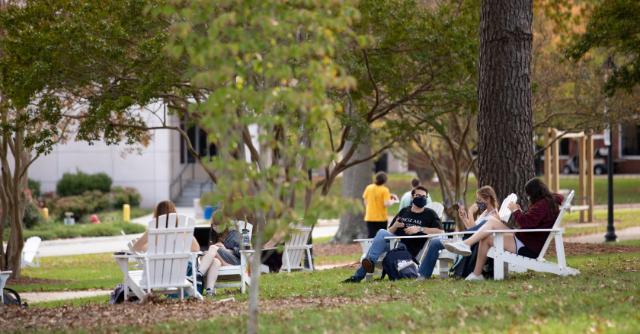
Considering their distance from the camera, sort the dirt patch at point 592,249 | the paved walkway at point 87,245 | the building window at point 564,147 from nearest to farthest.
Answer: the dirt patch at point 592,249, the paved walkway at point 87,245, the building window at point 564,147

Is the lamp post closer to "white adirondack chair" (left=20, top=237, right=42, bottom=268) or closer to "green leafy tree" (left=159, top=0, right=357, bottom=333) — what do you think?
"white adirondack chair" (left=20, top=237, right=42, bottom=268)

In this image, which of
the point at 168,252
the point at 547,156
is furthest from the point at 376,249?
the point at 547,156

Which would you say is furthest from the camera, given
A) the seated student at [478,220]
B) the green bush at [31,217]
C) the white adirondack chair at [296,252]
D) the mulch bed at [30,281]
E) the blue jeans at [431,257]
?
the green bush at [31,217]

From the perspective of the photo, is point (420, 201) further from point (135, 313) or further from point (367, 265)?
point (135, 313)

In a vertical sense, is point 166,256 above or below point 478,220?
below

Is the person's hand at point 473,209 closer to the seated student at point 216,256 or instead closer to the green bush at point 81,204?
the seated student at point 216,256

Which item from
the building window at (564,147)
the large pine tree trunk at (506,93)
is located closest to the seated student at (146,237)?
the large pine tree trunk at (506,93)

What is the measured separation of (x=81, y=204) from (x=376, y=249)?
29.4 m

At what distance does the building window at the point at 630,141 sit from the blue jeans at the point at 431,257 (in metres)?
48.2

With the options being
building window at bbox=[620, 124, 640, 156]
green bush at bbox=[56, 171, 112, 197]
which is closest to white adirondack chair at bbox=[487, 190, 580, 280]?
green bush at bbox=[56, 171, 112, 197]

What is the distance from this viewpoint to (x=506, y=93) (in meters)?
16.8

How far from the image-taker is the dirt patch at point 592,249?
19.1 m

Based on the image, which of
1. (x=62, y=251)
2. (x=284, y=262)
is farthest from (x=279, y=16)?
(x=62, y=251)

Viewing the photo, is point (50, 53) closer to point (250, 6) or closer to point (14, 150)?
point (14, 150)
